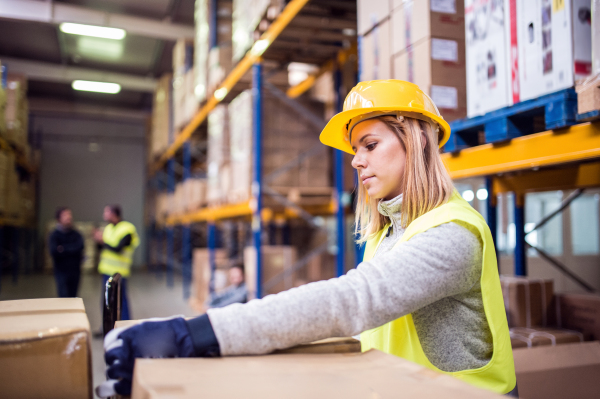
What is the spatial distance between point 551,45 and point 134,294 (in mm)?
9787

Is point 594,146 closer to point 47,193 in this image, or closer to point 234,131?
point 234,131

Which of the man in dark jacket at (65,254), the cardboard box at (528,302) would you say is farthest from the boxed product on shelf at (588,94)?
the man in dark jacket at (65,254)

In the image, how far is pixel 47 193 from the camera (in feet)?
55.9

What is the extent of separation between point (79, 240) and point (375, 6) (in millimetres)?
5490

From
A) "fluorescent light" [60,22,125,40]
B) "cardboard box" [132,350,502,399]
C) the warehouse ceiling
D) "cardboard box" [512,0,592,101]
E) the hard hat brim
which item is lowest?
"cardboard box" [132,350,502,399]

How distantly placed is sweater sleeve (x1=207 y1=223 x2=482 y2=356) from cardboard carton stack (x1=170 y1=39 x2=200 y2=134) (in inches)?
300

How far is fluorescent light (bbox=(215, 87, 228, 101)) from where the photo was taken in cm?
670

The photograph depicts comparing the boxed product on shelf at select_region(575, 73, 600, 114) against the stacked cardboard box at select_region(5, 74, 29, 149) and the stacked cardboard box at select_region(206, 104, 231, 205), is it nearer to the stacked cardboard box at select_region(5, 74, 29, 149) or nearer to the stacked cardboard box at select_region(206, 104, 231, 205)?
the stacked cardboard box at select_region(206, 104, 231, 205)

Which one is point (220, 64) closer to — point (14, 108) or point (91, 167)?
point (14, 108)

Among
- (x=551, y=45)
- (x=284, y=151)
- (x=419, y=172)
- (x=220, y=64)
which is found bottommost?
(x=419, y=172)

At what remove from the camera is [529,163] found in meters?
1.99

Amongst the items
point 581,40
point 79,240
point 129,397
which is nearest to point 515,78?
point 581,40

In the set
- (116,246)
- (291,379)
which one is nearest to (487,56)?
(291,379)

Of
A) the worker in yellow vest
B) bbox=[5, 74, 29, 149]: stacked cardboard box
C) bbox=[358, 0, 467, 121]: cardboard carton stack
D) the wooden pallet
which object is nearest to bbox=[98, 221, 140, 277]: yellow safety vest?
the worker in yellow vest
